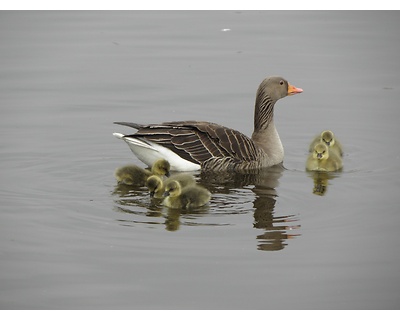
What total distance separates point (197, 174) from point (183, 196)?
1.89 meters

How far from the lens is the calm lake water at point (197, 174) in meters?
7.83

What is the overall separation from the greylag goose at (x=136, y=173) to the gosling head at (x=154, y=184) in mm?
570

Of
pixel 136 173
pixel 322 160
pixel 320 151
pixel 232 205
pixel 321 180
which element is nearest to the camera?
pixel 232 205

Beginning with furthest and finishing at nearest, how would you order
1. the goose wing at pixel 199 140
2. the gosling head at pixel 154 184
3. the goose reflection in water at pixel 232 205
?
1. the goose wing at pixel 199 140
2. the gosling head at pixel 154 184
3. the goose reflection in water at pixel 232 205

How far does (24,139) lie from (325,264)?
5.65m

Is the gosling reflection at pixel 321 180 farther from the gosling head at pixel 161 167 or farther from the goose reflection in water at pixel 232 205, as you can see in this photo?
the gosling head at pixel 161 167

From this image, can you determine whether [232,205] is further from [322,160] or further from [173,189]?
[322,160]

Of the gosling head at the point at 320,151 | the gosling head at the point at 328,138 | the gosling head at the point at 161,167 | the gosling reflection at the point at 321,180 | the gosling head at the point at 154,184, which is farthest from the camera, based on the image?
the gosling head at the point at 328,138

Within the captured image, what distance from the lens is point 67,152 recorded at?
12.1 metres

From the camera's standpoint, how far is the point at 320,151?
37.1 ft

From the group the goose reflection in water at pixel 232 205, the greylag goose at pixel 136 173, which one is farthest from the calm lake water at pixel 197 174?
the greylag goose at pixel 136 173

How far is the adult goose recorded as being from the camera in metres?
11.4

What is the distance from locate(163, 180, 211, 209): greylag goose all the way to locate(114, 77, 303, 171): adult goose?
1646 mm

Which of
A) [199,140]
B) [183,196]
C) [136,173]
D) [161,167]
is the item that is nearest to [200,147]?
[199,140]
